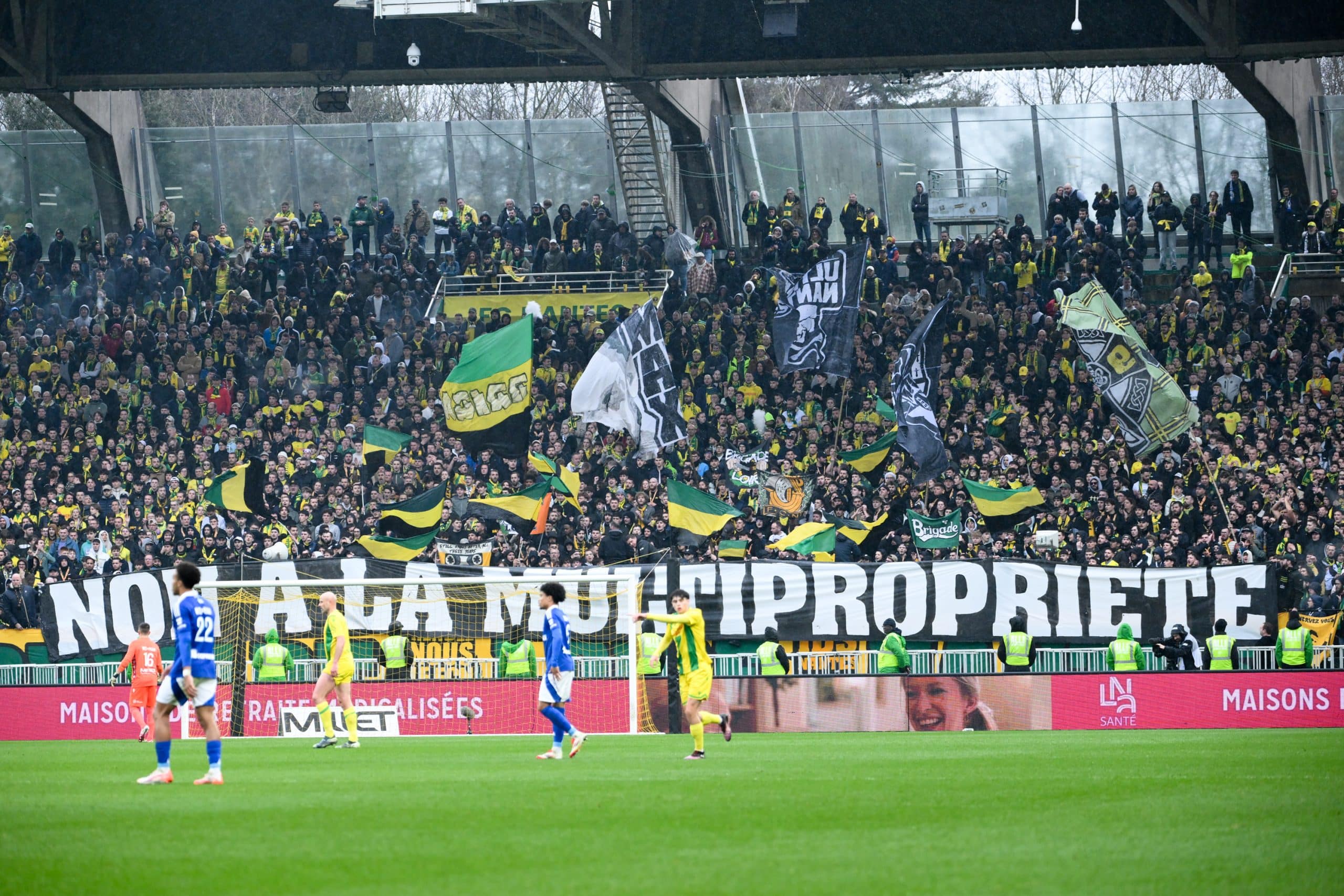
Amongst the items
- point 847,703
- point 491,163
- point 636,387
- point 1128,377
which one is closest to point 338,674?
point 847,703

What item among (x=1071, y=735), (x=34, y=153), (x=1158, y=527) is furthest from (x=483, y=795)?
(x=34, y=153)

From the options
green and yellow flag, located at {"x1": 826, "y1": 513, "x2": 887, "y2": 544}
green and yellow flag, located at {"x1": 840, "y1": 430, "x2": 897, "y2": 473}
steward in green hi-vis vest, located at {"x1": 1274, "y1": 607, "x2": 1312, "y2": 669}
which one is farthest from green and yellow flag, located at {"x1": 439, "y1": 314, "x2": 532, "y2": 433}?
steward in green hi-vis vest, located at {"x1": 1274, "y1": 607, "x2": 1312, "y2": 669}

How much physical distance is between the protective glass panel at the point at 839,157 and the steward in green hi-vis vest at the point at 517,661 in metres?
23.3

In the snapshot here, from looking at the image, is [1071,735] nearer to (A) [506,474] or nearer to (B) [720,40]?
(A) [506,474]

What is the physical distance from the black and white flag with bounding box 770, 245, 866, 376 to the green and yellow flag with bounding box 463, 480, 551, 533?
5886 mm

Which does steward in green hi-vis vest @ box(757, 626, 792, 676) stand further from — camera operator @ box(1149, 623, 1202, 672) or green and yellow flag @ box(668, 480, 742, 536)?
camera operator @ box(1149, 623, 1202, 672)

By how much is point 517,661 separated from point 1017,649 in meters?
7.96

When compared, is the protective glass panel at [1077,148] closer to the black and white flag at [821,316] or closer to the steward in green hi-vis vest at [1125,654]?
the black and white flag at [821,316]

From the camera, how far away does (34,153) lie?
1859 inches

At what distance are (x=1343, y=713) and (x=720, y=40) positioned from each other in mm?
18003

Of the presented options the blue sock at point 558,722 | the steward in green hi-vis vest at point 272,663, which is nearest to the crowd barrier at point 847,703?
the steward in green hi-vis vest at point 272,663

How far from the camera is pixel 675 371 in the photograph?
115ft

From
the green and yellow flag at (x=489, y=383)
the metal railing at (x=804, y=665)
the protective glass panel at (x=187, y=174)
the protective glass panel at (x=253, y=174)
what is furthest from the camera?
the protective glass panel at (x=253, y=174)

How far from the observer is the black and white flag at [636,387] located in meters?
30.3
